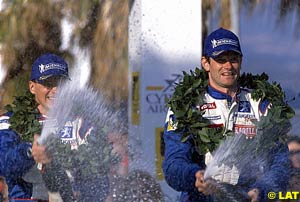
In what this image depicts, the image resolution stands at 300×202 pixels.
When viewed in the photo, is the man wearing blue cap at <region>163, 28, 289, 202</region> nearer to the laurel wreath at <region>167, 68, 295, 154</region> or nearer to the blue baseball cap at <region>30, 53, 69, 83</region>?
the laurel wreath at <region>167, 68, 295, 154</region>

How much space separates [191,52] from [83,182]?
96.0 inches

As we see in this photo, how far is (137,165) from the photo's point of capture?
5609 mm

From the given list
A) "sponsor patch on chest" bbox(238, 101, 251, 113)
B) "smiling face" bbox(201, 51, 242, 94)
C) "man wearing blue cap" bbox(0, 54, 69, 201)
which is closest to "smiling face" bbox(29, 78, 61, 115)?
"man wearing blue cap" bbox(0, 54, 69, 201)

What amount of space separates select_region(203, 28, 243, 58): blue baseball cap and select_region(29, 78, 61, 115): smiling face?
1170 millimetres

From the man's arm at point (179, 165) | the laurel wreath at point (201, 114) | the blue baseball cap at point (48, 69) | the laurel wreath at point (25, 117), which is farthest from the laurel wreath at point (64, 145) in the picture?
the man's arm at point (179, 165)

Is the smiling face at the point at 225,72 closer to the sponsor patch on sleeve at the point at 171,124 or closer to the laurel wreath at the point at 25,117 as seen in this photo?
the sponsor patch on sleeve at the point at 171,124

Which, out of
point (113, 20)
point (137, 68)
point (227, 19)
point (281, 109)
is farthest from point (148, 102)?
point (281, 109)

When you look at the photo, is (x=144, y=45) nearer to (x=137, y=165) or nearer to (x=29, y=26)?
(x=137, y=165)

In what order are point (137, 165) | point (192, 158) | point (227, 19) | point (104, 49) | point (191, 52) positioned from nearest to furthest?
1. point (192, 158)
2. point (137, 165)
3. point (191, 52)
4. point (227, 19)
5. point (104, 49)

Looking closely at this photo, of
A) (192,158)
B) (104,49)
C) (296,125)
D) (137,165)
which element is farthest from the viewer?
(104,49)

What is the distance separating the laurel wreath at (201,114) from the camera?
14.0ft

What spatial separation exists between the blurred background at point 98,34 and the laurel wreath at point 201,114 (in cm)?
385

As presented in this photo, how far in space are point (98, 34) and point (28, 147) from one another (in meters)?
4.56

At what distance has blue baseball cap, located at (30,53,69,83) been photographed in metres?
5.39
